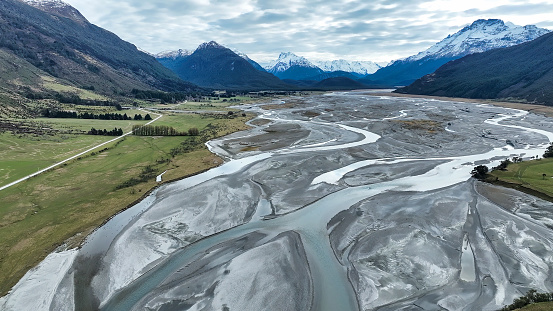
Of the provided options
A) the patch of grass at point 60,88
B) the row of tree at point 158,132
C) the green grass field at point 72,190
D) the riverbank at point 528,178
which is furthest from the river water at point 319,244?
the patch of grass at point 60,88

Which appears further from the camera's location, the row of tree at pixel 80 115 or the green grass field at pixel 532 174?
the row of tree at pixel 80 115

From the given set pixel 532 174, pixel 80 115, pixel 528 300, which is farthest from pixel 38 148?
pixel 532 174

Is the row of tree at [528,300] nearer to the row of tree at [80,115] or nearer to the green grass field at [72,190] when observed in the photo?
the green grass field at [72,190]

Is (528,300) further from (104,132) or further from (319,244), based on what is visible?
(104,132)

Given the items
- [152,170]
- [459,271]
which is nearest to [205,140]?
[152,170]

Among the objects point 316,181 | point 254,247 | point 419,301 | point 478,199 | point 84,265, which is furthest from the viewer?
point 316,181

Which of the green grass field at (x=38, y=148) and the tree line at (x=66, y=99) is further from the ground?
the tree line at (x=66, y=99)

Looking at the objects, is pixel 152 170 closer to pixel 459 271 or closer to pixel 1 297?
pixel 1 297
